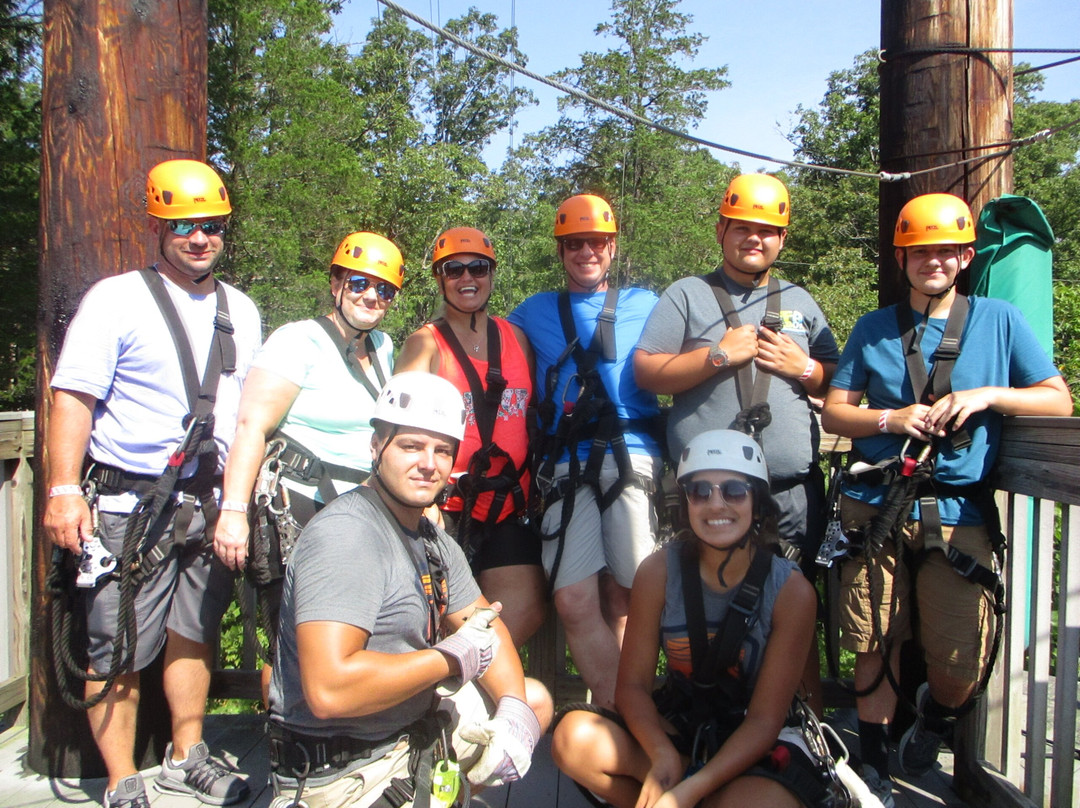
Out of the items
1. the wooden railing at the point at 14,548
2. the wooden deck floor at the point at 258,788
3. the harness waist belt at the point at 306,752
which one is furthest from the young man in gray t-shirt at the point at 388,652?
the wooden railing at the point at 14,548

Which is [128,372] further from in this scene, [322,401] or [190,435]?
[322,401]

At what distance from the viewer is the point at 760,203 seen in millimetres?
3428

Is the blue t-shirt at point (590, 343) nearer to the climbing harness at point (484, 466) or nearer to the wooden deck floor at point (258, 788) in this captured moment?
the climbing harness at point (484, 466)

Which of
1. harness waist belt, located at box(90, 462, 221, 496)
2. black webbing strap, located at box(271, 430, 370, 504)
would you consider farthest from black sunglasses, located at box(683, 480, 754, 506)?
harness waist belt, located at box(90, 462, 221, 496)

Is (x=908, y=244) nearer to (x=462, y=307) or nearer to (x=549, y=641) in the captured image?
(x=462, y=307)

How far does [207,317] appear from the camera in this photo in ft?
11.0

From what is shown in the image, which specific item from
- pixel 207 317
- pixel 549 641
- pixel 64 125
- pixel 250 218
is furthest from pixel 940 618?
pixel 250 218

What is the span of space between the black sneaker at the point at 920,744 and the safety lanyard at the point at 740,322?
130cm

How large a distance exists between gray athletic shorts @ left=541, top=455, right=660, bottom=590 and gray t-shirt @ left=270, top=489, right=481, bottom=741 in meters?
1.01

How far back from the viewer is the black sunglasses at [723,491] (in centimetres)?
278

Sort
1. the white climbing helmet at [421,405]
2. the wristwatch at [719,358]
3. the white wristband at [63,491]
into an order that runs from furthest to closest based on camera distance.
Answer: the wristwatch at [719,358]
the white wristband at [63,491]
the white climbing helmet at [421,405]

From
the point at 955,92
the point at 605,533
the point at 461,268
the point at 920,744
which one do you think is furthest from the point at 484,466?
the point at 955,92

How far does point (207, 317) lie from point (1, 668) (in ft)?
6.55

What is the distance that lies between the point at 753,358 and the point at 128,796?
2794 millimetres
